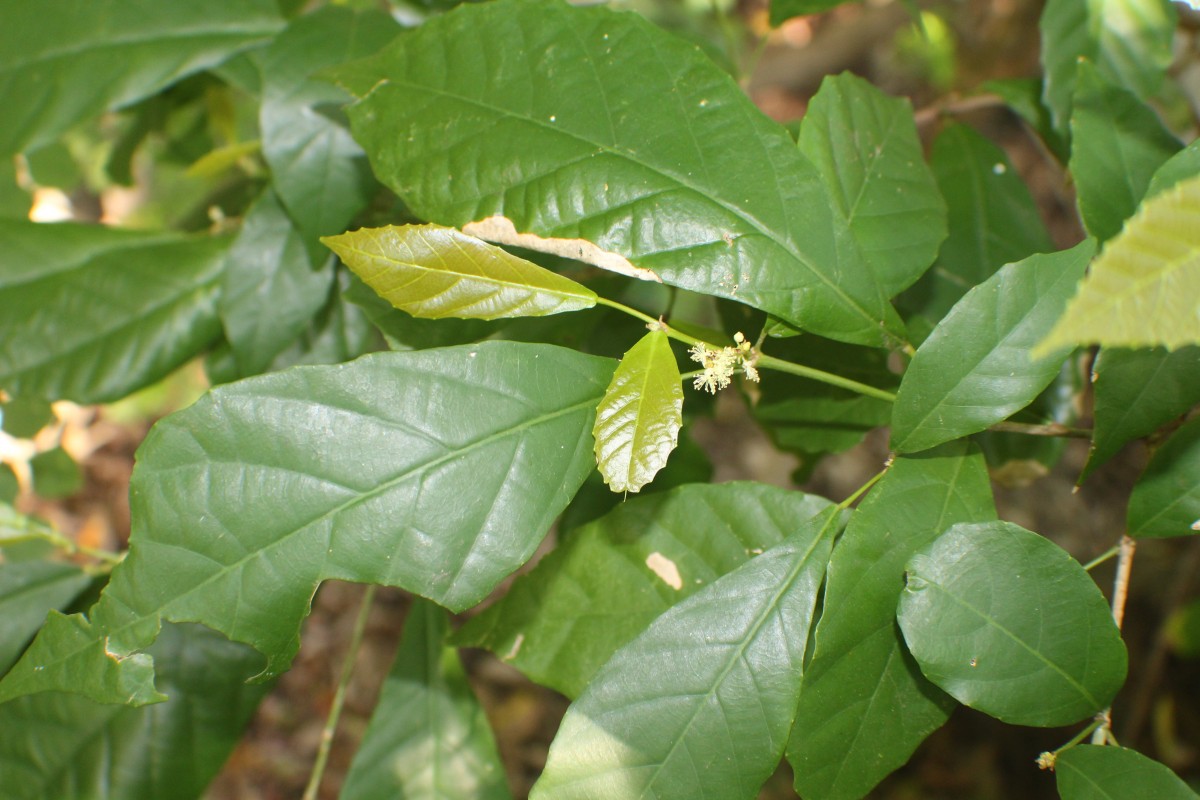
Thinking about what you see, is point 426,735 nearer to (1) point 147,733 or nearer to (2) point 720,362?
(1) point 147,733

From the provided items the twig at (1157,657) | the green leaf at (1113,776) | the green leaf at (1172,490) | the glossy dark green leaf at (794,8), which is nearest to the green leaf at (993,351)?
the green leaf at (1172,490)

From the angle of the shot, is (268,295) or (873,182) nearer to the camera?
(873,182)

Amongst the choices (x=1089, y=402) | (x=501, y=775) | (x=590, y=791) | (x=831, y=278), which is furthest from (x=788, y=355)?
(x=1089, y=402)

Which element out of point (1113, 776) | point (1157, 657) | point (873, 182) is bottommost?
point (1157, 657)

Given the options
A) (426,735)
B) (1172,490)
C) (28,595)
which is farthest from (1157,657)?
(28,595)

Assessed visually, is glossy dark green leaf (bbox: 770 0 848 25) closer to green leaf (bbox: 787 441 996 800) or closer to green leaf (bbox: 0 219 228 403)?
green leaf (bbox: 787 441 996 800)

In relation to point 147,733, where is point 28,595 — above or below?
above
